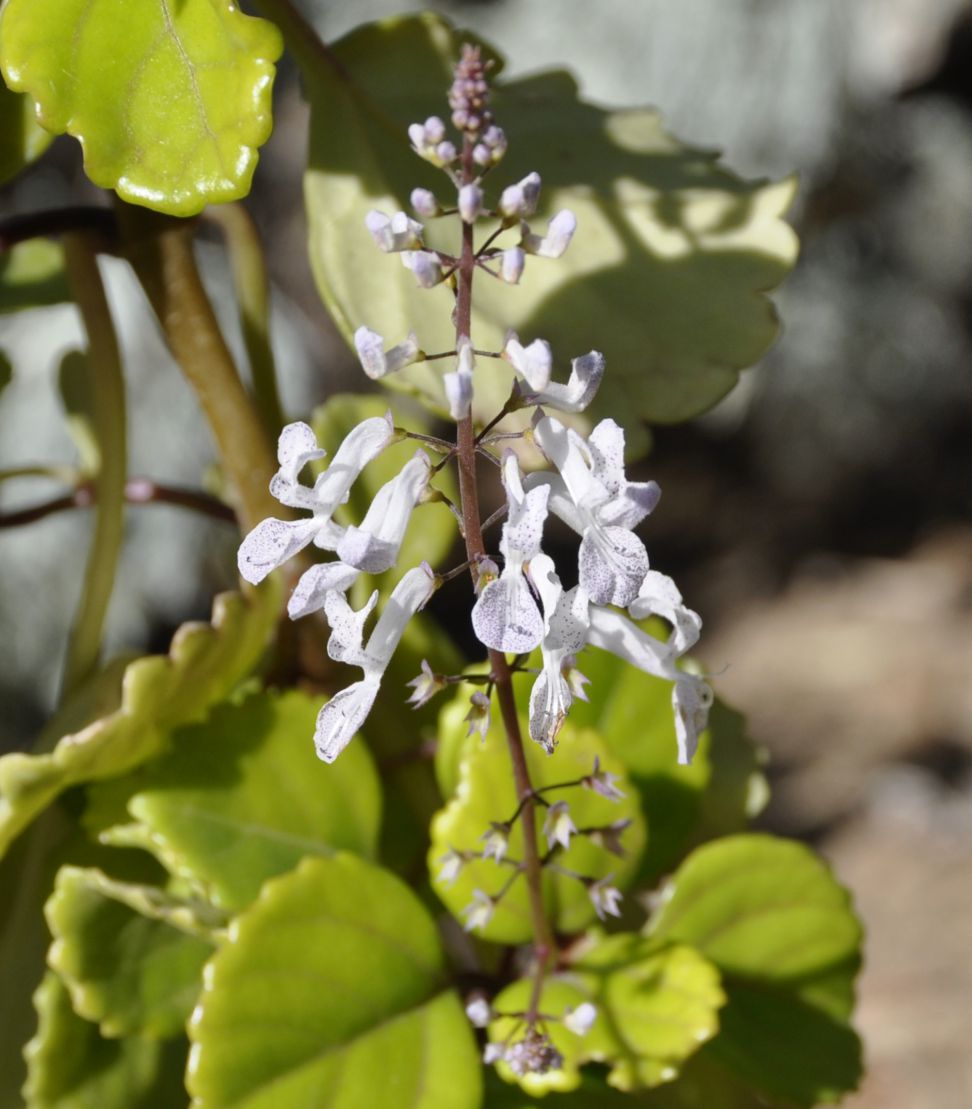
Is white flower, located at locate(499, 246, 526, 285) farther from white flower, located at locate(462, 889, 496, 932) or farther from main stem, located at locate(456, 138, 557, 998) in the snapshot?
white flower, located at locate(462, 889, 496, 932)

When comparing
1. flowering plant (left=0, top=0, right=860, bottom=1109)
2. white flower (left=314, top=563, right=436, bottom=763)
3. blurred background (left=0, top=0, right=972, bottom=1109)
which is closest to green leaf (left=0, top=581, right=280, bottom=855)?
flowering plant (left=0, top=0, right=860, bottom=1109)

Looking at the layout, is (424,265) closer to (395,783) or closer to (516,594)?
(516,594)

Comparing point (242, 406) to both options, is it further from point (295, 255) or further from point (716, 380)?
point (295, 255)

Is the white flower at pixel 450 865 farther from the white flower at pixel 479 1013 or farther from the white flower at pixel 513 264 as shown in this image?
the white flower at pixel 513 264

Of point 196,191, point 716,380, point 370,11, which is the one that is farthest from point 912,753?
point 196,191

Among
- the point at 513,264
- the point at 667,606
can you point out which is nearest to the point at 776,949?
the point at 667,606

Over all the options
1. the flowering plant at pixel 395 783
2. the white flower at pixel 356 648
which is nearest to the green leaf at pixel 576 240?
the flowering plant at pixel 395 783
